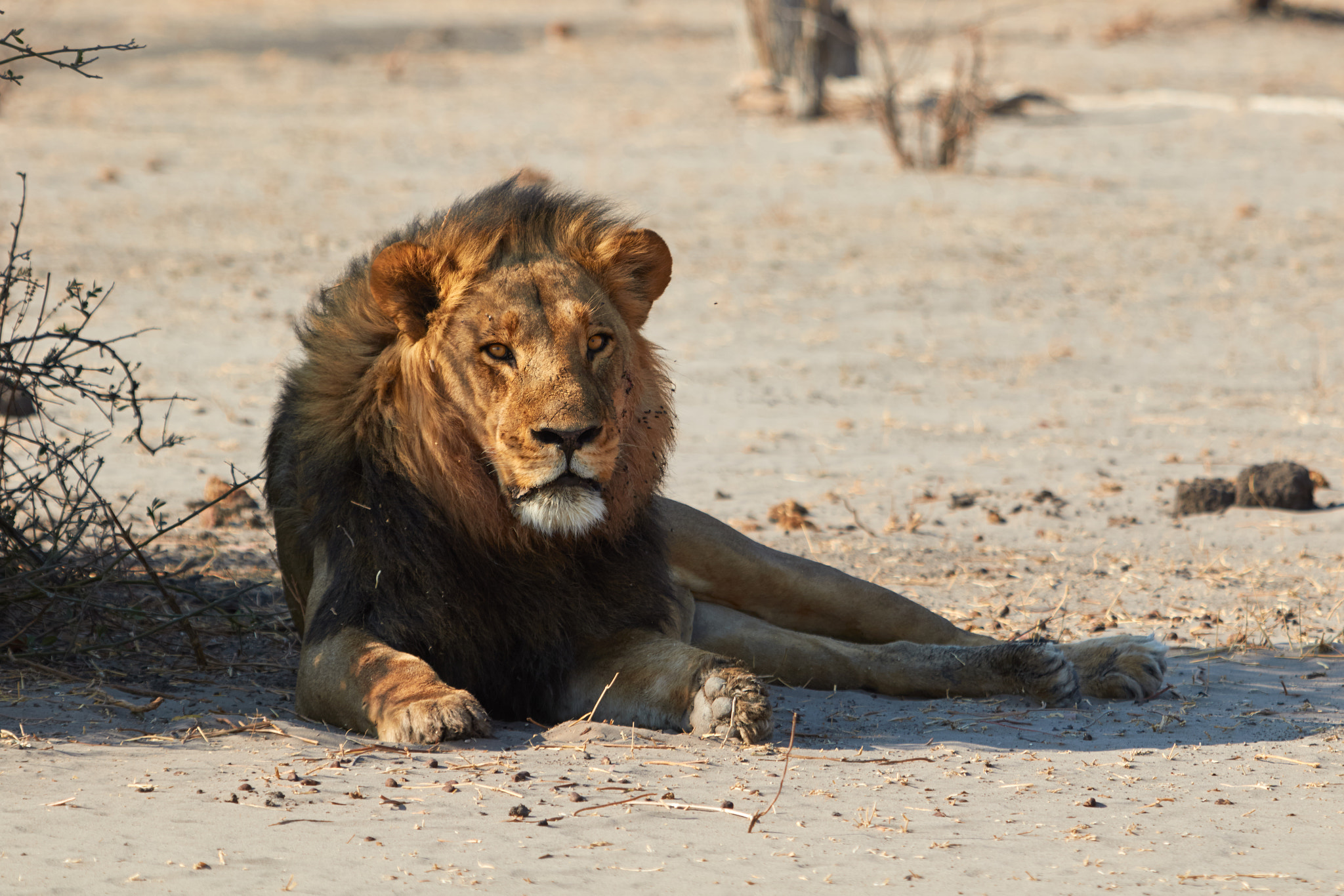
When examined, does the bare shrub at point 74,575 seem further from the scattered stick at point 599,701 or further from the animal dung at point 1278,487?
the animal dung at point 1278,487

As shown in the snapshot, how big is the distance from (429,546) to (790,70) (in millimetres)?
15468

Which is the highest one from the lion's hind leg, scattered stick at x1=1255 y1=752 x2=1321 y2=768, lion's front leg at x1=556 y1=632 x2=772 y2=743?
lion's front leg at x1=556 y1=632 x2=772 y2=743

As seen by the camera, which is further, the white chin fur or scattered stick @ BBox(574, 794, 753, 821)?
the white chin fur

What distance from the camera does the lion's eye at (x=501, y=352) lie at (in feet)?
13.4

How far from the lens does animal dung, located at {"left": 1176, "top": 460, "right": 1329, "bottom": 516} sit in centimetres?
744

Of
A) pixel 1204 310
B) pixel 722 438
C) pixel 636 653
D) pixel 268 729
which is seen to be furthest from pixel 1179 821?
pixel 1204 310

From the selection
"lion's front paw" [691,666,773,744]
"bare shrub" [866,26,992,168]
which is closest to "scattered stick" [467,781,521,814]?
"lion's front paw" [691,666,773,744]

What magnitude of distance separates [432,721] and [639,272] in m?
1.44

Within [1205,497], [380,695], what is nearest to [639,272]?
[380,695]

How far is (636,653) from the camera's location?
14.4ft

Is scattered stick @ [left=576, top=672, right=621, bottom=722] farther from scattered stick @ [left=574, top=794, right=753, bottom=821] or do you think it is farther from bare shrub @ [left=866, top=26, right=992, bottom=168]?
bare shrub @ [left=866, top=26, right=992, bottom=168]

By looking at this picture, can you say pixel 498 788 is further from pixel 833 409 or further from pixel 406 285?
pixel 833 409

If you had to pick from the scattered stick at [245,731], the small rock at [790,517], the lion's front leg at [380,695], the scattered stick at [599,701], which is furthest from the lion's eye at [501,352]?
the small rock at [790,517]

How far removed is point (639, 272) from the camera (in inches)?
180
